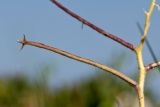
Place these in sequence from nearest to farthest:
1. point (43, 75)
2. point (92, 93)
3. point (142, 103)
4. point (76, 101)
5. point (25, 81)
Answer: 1. point (142, 103)
2. point (43, 75)
3. point (76, 101)
4. point (92, 93)
5. point (25, 81)

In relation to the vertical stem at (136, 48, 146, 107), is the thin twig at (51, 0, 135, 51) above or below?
above

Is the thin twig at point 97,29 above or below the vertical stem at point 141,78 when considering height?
above

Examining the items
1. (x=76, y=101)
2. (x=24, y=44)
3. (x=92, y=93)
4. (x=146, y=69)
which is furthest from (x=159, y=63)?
(x=92, y=93)

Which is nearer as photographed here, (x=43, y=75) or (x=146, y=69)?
(x=146, y=69)

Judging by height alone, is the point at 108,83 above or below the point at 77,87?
below

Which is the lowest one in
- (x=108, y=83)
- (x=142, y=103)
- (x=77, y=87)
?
(x=142, y=103)

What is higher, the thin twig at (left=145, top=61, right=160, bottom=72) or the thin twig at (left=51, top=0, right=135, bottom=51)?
the thin twig at (left=51, top=0, right=135, bottom=51)

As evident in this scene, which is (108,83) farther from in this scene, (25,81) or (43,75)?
(25,81)

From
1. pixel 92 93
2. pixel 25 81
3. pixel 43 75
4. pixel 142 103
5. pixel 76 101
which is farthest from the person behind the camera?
pixel 25 81

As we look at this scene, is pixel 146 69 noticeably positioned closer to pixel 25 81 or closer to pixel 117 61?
pixel 117 61

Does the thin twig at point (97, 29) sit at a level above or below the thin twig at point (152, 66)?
above
